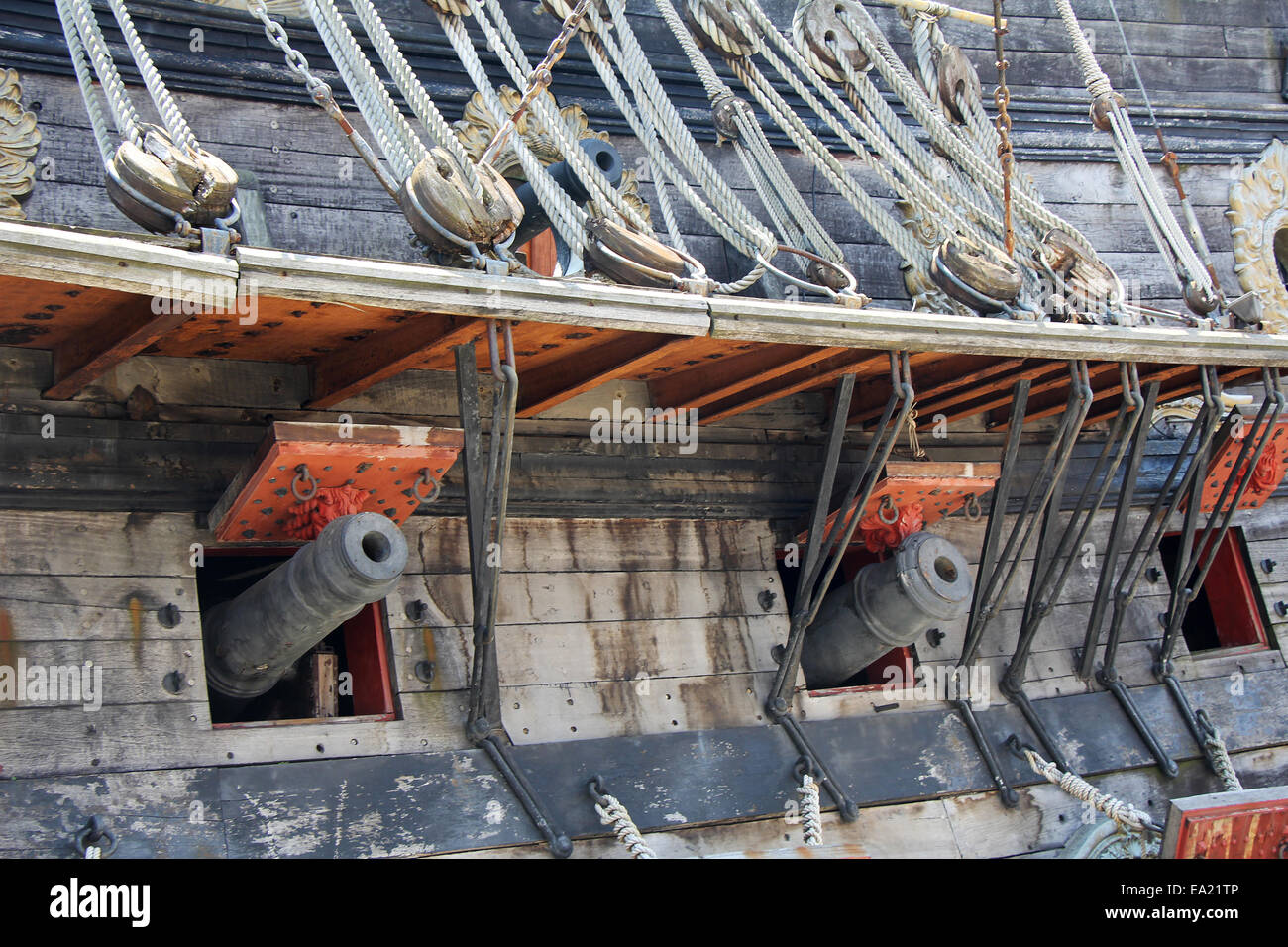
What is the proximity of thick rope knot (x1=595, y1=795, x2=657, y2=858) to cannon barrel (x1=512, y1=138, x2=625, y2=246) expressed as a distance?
2386 mm

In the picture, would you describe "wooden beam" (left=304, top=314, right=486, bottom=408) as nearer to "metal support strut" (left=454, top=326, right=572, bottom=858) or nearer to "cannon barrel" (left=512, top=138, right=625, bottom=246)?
"metal support strut" (left=454, top=326, right=572, bottom=858)

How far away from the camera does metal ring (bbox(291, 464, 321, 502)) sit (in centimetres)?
522

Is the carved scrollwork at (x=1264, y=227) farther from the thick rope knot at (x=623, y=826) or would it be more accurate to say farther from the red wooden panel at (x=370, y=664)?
the red wooden panel at (x=370, y=664)

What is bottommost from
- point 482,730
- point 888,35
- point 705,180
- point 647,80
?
point 482,730

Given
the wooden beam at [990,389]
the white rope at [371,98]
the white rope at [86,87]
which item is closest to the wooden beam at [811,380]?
the wooden beam at [990,389]

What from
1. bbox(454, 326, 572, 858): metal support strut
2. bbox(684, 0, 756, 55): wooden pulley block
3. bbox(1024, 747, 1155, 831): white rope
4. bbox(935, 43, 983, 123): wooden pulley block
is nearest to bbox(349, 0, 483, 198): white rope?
bbox(454, 326, 572, 858): metal support strut

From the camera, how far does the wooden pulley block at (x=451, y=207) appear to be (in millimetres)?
5086

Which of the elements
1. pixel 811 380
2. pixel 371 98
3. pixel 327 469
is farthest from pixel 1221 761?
pixel 371 98

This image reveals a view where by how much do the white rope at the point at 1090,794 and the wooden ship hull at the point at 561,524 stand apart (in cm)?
12

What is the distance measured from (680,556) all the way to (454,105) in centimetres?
230

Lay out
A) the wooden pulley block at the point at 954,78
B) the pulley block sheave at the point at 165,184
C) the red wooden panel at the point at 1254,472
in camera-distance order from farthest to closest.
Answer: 1. the red wooden panel at the point at 1254,472
2. the wooden pulley block at the point at 954,78
3. the pulley block sheave at the point at 165,184

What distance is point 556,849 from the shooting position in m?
5.49
